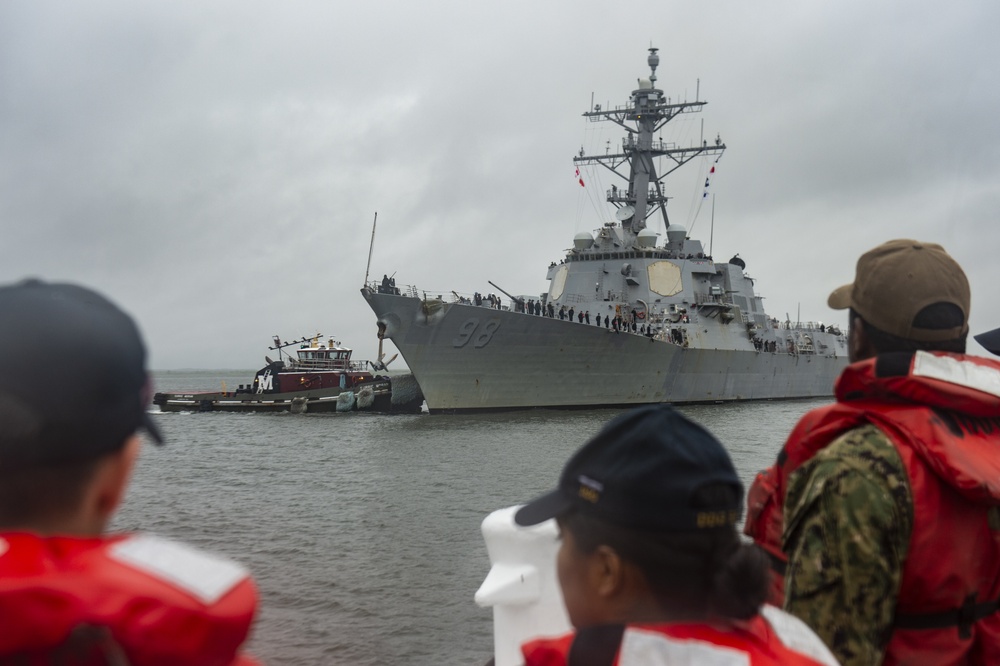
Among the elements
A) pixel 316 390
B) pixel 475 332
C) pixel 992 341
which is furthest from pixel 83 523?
pixel 316 390

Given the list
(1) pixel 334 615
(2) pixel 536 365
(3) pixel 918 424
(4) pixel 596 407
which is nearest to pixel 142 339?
(3) pixel 918 424

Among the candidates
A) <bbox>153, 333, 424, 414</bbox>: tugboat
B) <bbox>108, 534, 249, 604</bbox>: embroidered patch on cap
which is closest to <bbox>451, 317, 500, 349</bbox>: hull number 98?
<bbox>153, 333, 424, 414</bbox>: tugboat

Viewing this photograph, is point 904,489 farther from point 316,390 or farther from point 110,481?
point 316,390

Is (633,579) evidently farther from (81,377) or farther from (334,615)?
Result: (334,615)

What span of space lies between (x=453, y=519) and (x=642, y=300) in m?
20.2

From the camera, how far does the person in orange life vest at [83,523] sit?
1007 mm

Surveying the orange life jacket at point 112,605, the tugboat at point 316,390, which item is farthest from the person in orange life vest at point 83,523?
the tugboat at point 316,390

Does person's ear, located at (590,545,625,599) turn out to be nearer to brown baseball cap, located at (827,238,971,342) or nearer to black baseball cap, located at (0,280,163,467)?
black baseball cap, located at (0,280,163,467)

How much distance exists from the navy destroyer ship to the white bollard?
22.2 metres

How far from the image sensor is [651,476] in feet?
4.66

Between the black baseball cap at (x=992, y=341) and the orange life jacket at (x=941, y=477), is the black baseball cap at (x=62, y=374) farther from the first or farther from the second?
the black baseball cap at (x=992, y=341)

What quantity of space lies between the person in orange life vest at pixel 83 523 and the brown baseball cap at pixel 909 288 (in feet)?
5.26

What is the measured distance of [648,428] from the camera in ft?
4.80

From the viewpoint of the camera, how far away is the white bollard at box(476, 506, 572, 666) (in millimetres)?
2844
